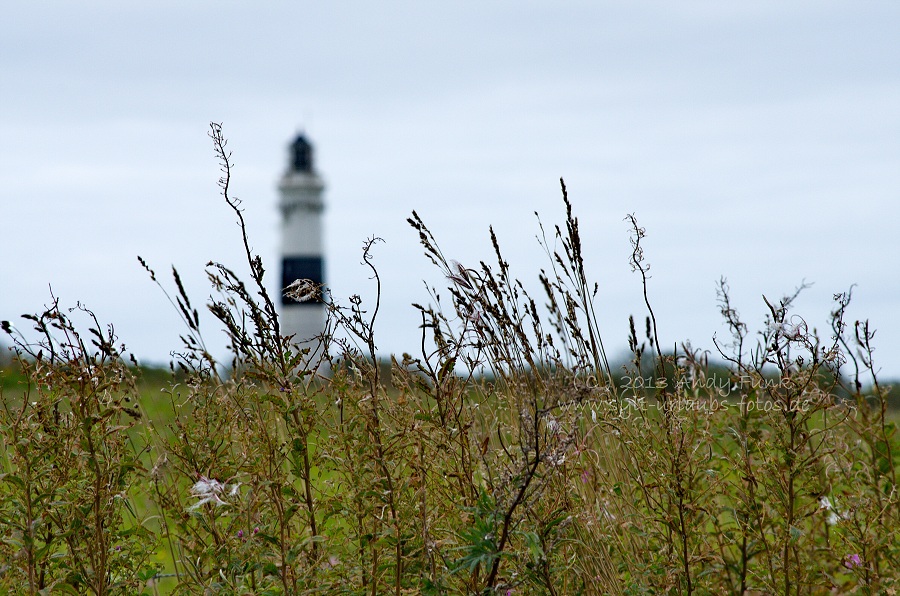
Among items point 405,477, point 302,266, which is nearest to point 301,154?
point 302,266

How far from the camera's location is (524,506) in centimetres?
170

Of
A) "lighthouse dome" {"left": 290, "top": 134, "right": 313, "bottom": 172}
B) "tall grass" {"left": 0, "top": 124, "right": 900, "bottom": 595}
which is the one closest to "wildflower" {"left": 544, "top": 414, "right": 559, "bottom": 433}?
"tall grass" {"left": 0, "top": 124, "right": 900, "bottom": 595}

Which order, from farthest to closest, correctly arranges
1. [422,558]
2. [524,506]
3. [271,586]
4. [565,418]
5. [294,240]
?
[294,240], [565,418], [271,586], [422,558], [524,506]

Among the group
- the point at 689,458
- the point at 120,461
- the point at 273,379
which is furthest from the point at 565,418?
the point at 120,461

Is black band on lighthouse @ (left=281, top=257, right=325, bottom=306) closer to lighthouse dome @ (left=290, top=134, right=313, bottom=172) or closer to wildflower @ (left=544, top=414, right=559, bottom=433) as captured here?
lighthouse dome @ (left=290, top=134, right=313, bottom=172)

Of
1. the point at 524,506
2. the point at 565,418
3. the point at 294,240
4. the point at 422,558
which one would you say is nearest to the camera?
the point at 524,506

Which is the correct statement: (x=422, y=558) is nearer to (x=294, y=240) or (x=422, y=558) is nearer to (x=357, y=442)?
(x=357, y=442)

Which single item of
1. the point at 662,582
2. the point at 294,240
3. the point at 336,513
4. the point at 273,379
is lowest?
the point at 662,582

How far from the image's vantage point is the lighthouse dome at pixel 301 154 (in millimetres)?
33188

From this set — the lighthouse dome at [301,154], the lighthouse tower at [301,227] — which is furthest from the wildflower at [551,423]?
the lighthouse dome at [301,154]

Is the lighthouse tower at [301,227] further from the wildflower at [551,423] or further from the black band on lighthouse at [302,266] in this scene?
the wildflower at [551,423]

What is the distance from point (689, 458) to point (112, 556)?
4.13 ft

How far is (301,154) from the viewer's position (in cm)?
3347

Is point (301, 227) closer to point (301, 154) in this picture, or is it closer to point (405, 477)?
point (301, 154)
